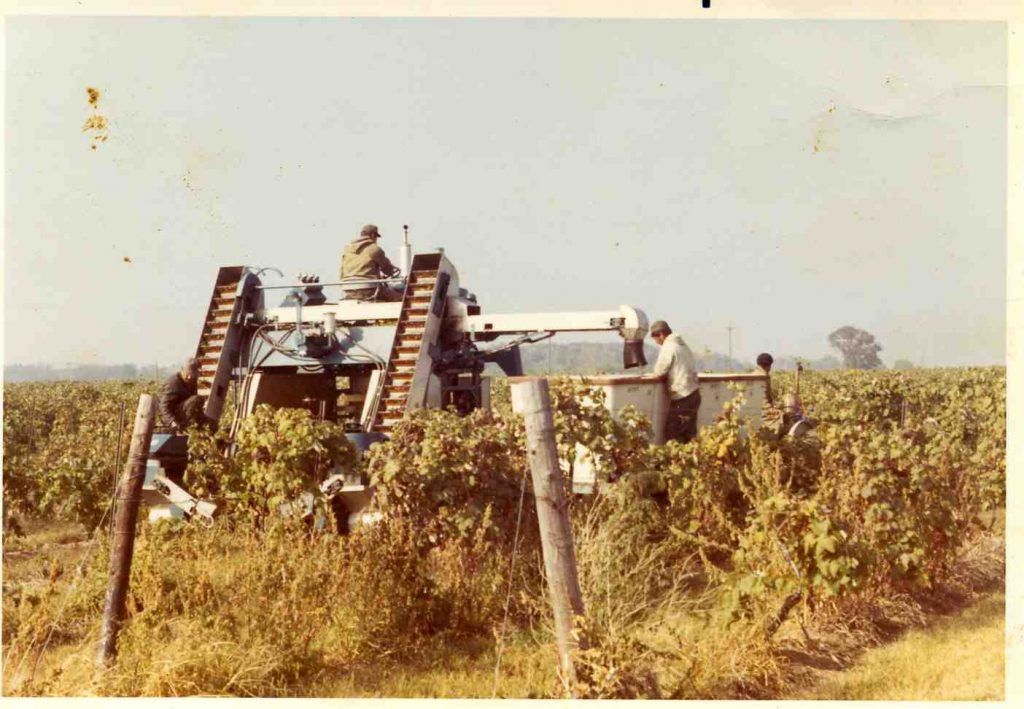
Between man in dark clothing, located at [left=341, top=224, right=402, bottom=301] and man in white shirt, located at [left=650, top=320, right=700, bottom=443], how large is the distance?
108 inches

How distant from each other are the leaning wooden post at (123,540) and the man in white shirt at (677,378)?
14.6 feet

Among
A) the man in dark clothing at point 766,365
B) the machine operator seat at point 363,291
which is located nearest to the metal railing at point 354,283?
the machine operator seat at point 363,291

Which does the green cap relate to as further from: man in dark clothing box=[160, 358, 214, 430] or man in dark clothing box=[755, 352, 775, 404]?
man in dark clothing box=[160, 358, 214, 430]

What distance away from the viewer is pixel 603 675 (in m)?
4.46

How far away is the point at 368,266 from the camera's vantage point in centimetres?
938

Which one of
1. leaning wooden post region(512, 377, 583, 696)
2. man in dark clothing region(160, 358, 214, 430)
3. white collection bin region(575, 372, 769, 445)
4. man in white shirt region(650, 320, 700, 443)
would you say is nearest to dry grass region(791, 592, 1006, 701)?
leaning wooden post region(512, 377, 583, 696)

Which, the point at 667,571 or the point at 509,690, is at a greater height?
the point at 667,571

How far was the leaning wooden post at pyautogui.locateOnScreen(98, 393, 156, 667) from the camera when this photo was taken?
505 cm

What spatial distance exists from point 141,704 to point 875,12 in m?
5.94

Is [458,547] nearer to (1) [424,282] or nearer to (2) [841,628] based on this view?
(2) [841,628]

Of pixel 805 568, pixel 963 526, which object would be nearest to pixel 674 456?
pixel 805 568

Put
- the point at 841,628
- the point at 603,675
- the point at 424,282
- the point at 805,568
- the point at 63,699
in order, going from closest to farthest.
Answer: the point at 603,675 → the point at 63,699 → the point at 805,568 → the point at 841,628 → the point at 424,282

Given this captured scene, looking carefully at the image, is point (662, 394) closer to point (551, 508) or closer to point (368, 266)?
point (368, 266)

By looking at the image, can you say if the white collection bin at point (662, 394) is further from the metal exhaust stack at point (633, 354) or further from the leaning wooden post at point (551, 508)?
the leaning wooden post at point (551, 508)
